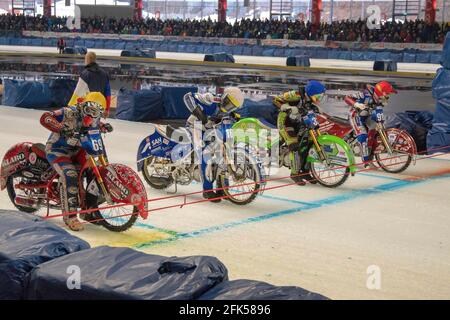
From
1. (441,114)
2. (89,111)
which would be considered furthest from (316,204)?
(441,114)

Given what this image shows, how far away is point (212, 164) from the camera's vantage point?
9094 mm

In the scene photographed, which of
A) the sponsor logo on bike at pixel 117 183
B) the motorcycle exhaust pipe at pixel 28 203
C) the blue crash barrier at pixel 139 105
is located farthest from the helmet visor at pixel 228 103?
the blue crash barrier at pixel 139 105

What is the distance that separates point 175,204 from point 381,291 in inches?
145

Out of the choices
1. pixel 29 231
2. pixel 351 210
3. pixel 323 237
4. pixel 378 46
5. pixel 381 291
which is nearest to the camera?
pixel 29 231

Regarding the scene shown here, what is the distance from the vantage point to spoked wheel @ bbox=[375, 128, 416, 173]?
11.3 meters

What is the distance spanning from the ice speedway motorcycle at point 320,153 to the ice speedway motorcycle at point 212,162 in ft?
2.47

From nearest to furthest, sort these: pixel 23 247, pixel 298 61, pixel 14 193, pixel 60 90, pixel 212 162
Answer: pixel 23 247 < pixel 14 193 < pixel 212 162 < pixel 60 90 < pixel 298 61

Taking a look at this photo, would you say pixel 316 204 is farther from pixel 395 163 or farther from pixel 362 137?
pixel 395 163

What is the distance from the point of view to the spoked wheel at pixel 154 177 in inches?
384

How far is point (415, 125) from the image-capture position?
1402 centimetres

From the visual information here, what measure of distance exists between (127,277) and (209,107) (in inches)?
196
